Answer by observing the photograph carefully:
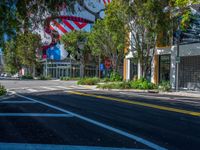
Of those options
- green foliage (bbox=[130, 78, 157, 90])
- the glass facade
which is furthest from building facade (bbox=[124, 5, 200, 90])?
the glass facade

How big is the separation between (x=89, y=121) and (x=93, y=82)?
107 feet

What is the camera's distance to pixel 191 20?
3316 centimetres

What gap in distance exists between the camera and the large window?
128 ft

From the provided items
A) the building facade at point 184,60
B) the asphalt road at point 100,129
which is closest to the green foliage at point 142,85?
the building facade at point 184,60

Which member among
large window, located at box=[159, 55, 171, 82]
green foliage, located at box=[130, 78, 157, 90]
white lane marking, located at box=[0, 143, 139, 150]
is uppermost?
large window, located at box=[159, 55, 171, 82]

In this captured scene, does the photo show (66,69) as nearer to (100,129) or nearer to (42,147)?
(100,129)

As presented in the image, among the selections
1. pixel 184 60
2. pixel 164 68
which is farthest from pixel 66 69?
pixel 184 60

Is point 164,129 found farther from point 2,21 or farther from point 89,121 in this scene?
point 2,21

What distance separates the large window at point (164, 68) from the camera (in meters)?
39.0

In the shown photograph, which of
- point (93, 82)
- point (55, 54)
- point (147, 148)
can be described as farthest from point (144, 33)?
point (55, 54)

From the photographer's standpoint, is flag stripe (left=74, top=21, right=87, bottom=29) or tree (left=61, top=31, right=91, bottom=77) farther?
flag stripe (left=74, top=21, right=87, bottom=29)

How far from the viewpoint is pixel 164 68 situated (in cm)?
3972

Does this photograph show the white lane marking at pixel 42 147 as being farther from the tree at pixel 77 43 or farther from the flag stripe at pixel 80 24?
the flag stripe at pixel 80 24

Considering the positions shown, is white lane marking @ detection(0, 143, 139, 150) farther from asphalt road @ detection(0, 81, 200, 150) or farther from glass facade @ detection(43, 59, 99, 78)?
glass facade @ detection(43, 59, 99, 78)
